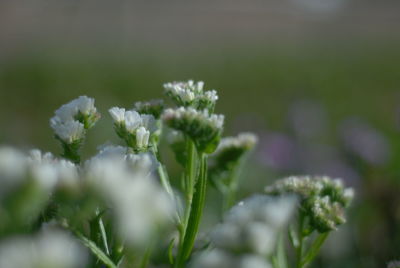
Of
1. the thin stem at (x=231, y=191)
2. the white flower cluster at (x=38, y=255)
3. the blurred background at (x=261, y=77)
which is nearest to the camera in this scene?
the white flower cluster at (x=38, y=255)

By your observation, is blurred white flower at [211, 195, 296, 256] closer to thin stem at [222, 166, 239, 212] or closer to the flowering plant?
the flowering plant

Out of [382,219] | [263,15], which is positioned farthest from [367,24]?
[382,219]

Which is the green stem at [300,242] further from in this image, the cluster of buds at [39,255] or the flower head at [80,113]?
the cluster of buds at [39,255]

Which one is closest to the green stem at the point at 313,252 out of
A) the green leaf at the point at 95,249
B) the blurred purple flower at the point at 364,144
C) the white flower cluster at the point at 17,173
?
the green leaf at the point at 95,249

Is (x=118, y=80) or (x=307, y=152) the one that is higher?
(x=307, y=152)

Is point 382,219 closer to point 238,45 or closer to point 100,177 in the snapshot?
point 100,177

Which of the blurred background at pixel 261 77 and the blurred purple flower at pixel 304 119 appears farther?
the blurred purple flower at pixel 304 119

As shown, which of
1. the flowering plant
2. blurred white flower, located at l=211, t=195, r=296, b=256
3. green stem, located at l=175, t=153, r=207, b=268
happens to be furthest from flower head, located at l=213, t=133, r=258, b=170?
blurred white flower, located at l=211, t=195, r=296, b=256
